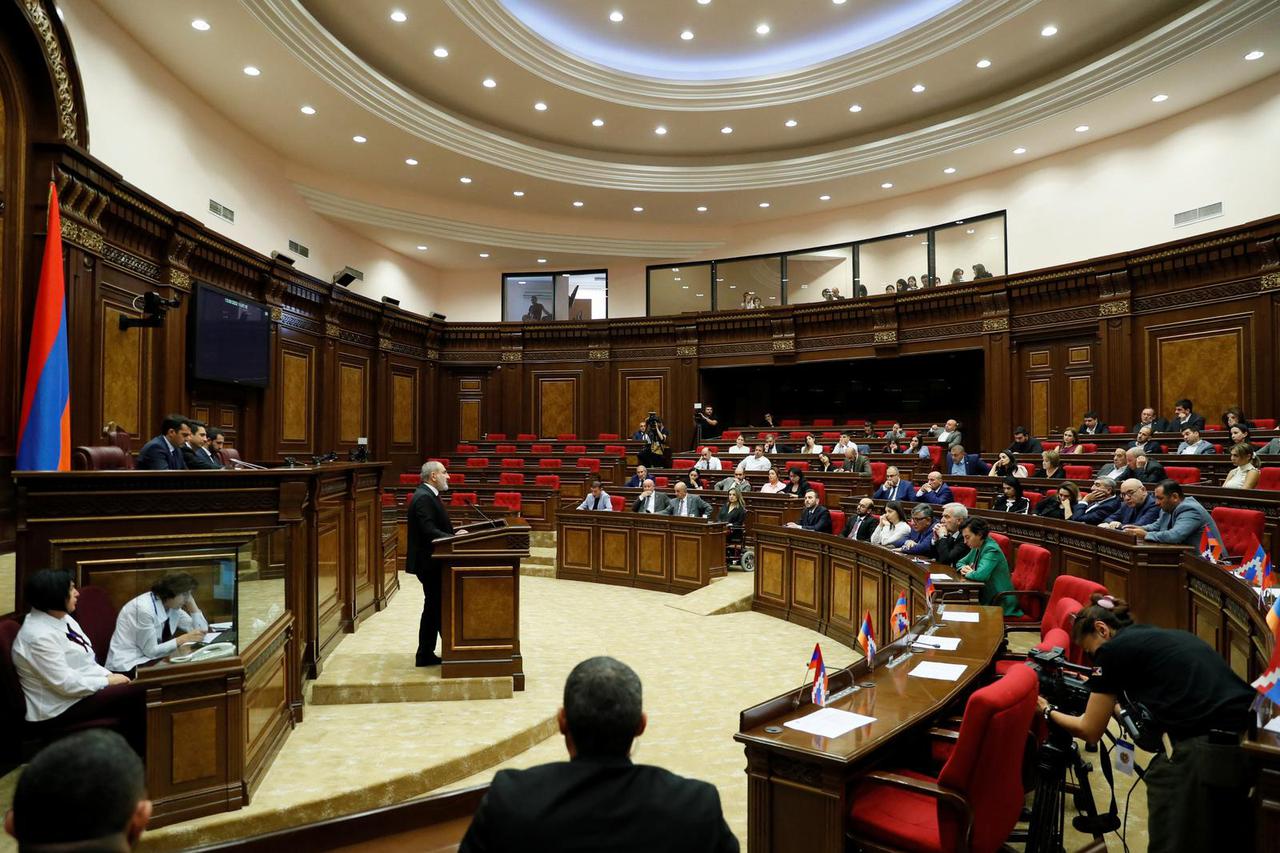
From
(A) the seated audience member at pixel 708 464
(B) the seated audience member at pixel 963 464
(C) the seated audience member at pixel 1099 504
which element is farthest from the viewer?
(A) the seated audience member at pixel 708 464

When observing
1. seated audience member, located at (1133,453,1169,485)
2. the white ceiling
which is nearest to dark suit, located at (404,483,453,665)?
seated audience member, located at (1133,453,1169,485)

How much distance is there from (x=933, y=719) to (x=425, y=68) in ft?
37.9

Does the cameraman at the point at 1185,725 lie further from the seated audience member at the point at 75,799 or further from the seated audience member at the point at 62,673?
the seated audience member at the point at 62,673

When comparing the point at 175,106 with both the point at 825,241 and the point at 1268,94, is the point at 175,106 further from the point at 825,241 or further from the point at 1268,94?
the point at 1268,94

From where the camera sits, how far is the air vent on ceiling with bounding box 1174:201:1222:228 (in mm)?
10641

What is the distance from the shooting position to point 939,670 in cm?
322

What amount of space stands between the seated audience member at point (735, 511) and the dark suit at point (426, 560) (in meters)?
5.20

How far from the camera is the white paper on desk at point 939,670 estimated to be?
123 inches

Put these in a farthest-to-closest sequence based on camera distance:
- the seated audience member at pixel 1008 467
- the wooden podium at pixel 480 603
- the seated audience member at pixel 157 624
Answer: the seated audience member at pixel 1008 467 < the wooden podium at pixel 480 603 < the seated audience member at pixel 157 624

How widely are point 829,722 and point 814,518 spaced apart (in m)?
5.41

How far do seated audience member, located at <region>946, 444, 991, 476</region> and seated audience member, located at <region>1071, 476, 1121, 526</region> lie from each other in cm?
305

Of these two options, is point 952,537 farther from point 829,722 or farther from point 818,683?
point 829,722

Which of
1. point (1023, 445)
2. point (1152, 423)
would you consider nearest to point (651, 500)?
point (1023, 445)

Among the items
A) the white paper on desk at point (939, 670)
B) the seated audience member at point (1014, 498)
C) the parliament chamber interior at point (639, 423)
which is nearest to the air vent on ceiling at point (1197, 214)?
the parliament chamber interior at point (639, 423)
